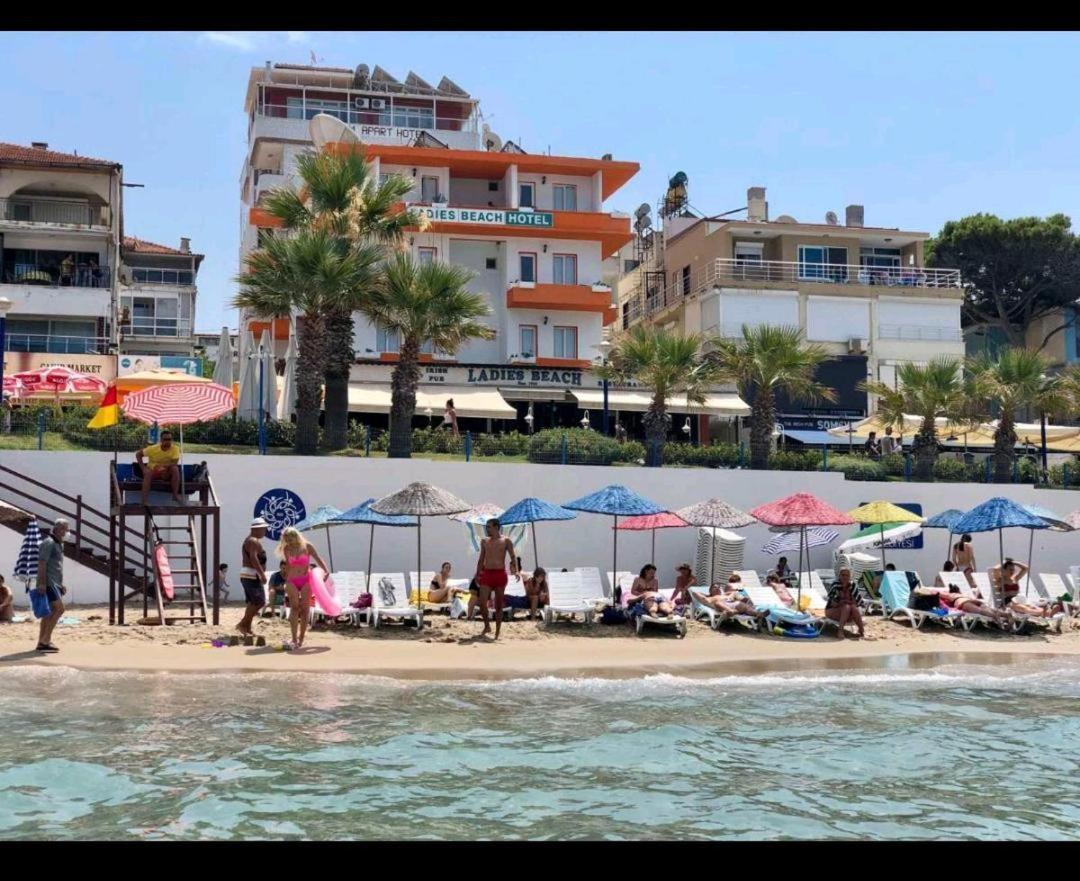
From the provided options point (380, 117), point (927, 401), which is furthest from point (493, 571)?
point (380, 117)

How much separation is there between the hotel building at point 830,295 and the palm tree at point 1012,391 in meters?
11.5

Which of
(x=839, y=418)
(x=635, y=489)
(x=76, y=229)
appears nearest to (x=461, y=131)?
→ (x=76, y=229)

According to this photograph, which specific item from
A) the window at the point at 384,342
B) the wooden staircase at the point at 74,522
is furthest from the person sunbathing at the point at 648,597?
the window at the point at 384,342

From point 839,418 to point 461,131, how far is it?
24.1 metres

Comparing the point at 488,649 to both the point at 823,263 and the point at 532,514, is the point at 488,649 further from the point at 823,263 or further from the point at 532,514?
the point at 823,263

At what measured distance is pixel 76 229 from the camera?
4481 cm

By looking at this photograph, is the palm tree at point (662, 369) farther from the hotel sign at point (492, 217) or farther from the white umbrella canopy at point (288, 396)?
the hotel sign at point (492, 217)

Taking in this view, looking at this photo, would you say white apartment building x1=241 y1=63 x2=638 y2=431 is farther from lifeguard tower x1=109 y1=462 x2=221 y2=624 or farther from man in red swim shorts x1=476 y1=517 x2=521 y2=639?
man in red swim shorts x1=476 y1=517 x2=521 y2=639

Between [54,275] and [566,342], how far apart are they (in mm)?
20581

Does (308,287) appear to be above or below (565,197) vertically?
below

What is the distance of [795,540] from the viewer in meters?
23.8

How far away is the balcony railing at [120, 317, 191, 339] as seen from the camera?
58.3 meters

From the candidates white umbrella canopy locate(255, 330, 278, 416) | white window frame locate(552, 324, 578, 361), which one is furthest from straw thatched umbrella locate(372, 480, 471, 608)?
white window frame locate(552, 324, 578, 361)
